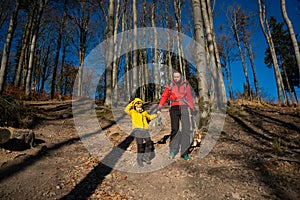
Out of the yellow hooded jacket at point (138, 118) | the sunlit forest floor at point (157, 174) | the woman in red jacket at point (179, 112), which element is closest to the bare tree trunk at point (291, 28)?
the sunlit forest floor at point (157, 174)

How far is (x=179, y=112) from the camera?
4637 millimetres

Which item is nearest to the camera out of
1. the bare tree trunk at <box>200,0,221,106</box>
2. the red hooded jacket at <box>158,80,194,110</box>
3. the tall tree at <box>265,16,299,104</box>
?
the red hooded jacket at <box>158,80,194,110</box>

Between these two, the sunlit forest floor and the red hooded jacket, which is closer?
the sunlit forest floor

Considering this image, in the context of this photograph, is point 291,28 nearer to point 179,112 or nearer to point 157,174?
point 179,112

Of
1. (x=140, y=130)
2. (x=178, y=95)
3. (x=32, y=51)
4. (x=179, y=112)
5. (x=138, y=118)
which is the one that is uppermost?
(x=32, y=51)

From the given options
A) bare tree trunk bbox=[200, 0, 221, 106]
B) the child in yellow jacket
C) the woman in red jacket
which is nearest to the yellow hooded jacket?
the child in yellow jacket

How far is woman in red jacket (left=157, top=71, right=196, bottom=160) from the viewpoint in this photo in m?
4.62

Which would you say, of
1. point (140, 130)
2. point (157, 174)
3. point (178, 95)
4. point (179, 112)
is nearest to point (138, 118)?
Answer: point (140, 130)

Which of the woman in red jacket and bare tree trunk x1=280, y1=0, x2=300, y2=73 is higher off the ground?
bare tree trunk x1=280, y1=0, x2=300, y2=73

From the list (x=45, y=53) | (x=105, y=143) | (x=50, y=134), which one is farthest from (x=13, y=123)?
(x=45, y=53)

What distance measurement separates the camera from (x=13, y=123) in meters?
5.38

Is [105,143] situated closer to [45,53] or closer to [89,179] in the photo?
[89,179]

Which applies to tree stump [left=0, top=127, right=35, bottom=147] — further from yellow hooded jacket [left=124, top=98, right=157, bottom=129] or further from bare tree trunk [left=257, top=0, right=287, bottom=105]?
bare tree trunk [left=257, top=0, right=287, bottom=105]

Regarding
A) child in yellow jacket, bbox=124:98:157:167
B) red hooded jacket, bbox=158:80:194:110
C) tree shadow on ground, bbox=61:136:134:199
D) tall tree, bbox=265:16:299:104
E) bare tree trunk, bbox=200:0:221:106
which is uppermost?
tall tree, bbox=265:16:299:104
